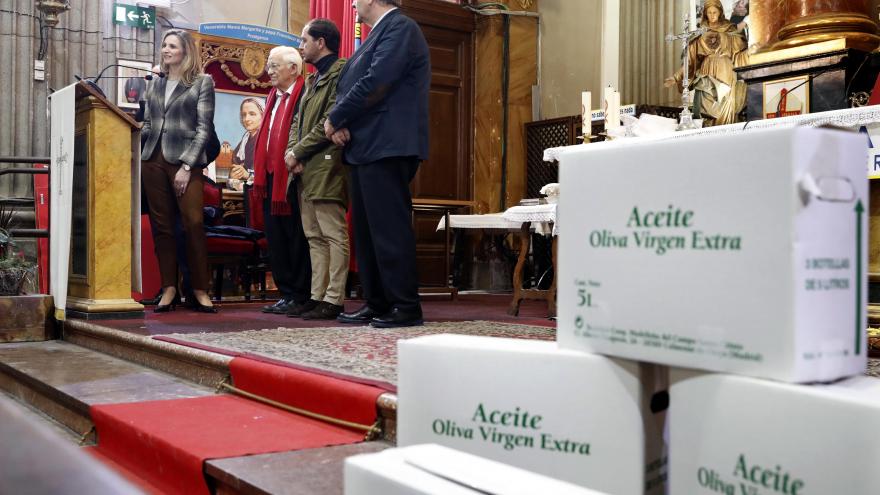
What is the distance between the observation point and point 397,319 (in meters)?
3.67

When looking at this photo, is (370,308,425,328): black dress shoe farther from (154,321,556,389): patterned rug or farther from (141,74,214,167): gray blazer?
(141,74,214,167): gray blazer

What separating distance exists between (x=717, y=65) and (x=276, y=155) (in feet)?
13.5

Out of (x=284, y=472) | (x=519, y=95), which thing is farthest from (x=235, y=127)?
(x=284, y=472)

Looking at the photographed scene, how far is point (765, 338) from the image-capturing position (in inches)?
41.6

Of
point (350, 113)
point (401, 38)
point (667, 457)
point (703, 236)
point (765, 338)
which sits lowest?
point (667, 457)

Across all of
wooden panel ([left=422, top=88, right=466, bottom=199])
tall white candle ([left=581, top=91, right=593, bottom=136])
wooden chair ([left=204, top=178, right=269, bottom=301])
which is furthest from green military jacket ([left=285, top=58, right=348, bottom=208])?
wooden panel ([left=422, top=88, right=466, bottom=199])

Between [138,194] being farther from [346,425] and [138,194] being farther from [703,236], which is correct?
[703,236]

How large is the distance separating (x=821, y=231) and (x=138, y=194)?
13.2 feet

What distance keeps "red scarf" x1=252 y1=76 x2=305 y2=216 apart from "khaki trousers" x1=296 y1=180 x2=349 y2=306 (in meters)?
0.10

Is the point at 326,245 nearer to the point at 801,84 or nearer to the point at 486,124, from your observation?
the point at 801,84

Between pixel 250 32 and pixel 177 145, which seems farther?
pixel 250 32

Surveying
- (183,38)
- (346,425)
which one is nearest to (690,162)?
(346,425)

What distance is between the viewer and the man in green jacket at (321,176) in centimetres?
407

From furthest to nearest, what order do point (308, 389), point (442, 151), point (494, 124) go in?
point (494, 124) < point (442, 151) < point (308, 389)
